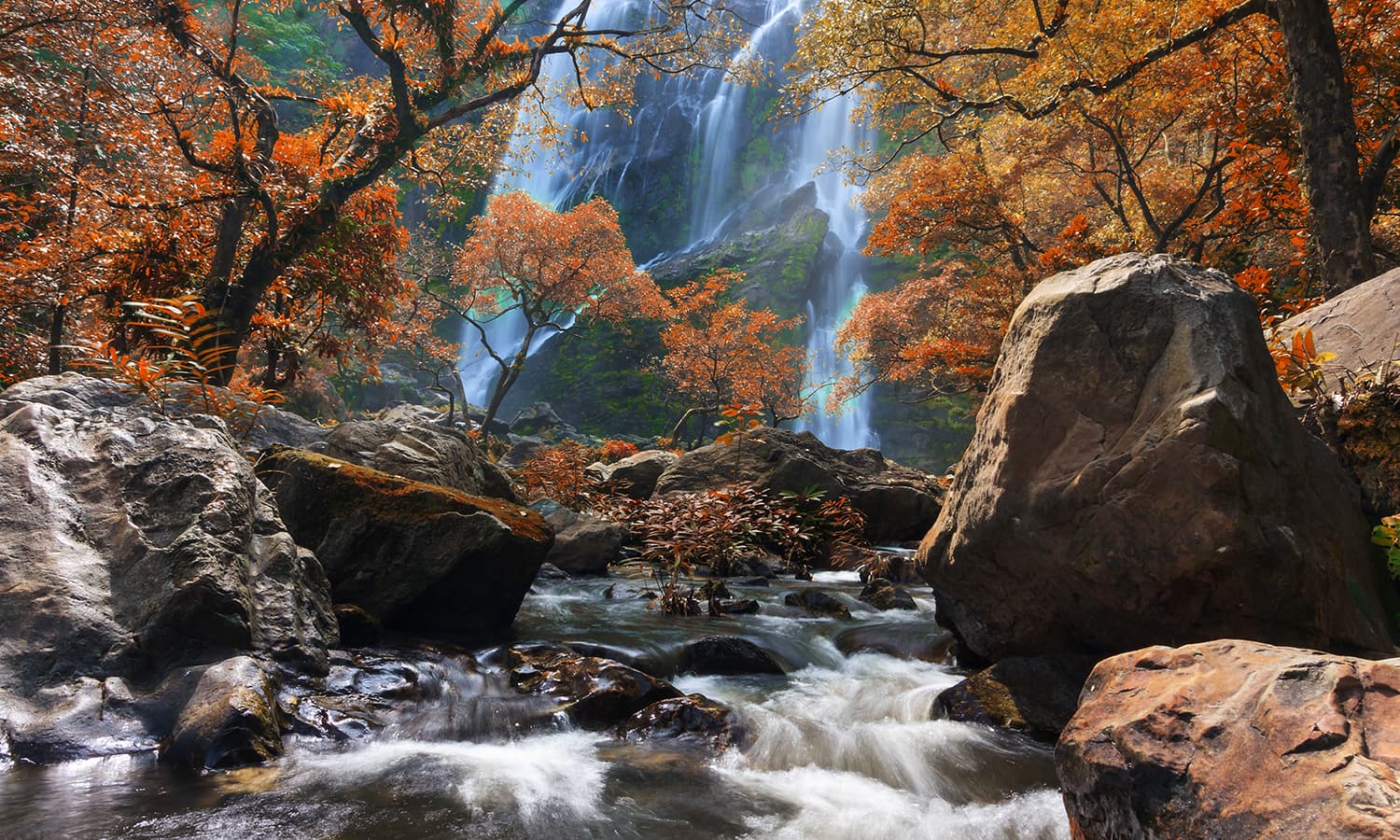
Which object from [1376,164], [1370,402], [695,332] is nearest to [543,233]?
[695,332]

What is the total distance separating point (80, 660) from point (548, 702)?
2.40m

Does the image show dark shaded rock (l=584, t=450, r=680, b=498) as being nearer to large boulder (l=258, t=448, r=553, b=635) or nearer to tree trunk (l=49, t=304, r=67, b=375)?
large boulder (l=258, t=448, r=553, b=635)

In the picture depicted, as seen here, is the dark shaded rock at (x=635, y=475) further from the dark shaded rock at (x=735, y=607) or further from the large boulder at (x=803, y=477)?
the dark shaded rock at (x=735, y=607)

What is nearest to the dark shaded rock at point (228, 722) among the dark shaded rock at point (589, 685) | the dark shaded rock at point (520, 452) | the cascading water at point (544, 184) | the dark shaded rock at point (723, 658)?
the dark shaded rock at point (589, 685)

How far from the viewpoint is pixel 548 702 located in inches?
172

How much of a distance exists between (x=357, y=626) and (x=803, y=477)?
7.85 meters

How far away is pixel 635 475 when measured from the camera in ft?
46.7

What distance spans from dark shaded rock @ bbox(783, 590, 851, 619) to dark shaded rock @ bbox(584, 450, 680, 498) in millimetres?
6369

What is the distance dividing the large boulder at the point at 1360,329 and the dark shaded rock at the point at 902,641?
3697 mm

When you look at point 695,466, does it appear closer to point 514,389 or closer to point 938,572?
point 938,572

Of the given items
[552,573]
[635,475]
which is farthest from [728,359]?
[552,573]

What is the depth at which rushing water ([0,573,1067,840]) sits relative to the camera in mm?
2803

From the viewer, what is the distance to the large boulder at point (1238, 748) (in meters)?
1.67

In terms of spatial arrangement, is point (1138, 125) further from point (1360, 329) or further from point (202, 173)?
point (202, 173)
